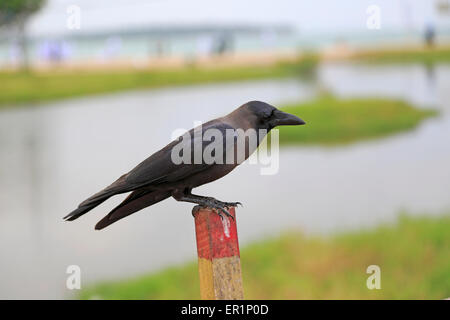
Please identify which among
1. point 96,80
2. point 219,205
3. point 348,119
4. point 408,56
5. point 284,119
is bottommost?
point 219,205

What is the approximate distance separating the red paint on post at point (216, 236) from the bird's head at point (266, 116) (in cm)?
33

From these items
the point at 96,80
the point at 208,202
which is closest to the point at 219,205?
the point at 208,202

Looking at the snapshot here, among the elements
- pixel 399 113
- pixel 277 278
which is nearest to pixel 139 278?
pixel 277 278

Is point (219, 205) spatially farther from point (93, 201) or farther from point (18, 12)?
point (18, 12)

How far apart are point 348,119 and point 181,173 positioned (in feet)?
19.2

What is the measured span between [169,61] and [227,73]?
2.77 feet

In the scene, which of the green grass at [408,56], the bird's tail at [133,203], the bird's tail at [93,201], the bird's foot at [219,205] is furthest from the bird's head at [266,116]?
the green grass at [408,56]

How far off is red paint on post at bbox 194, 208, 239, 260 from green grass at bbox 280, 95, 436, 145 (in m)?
4.81

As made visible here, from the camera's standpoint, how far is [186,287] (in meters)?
4.60

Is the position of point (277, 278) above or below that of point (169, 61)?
below

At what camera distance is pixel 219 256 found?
222 centimetres

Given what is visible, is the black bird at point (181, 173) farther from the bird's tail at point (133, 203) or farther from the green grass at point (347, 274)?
the green grass at point (347, 274)
